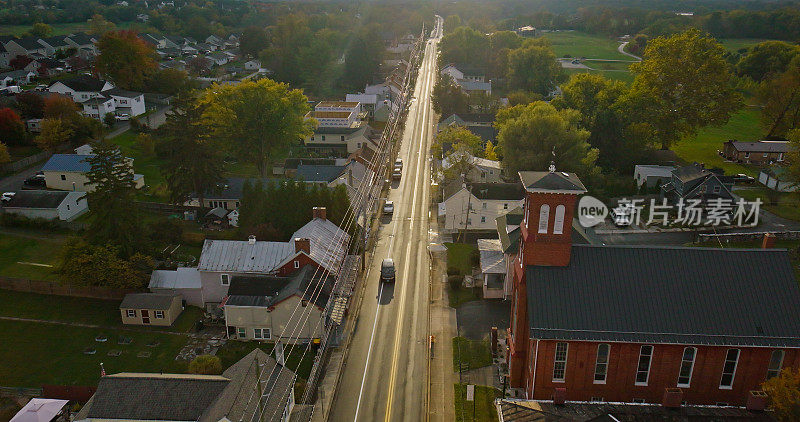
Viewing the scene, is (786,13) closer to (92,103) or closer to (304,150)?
(304,150)

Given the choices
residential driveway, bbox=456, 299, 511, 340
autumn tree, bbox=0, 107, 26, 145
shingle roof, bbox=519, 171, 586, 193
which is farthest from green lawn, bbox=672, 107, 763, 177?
autumn tree, bbox=0, 107, 26, 145

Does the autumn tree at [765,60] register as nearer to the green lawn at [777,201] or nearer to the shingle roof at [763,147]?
the shingle roof at [763,147]

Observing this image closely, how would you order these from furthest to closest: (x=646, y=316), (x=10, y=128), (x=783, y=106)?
(x=783, y=106)
(x=10, y=128)
(x=646, y=316)

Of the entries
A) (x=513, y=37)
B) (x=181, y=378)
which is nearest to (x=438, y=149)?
(x=181, y=378)

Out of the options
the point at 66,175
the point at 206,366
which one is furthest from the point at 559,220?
the point at 66,175

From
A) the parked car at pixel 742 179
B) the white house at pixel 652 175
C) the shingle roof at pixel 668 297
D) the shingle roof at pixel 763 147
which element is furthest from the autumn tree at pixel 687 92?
the shingle roof at pixel 668 297

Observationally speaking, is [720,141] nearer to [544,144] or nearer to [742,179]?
[742,179]
